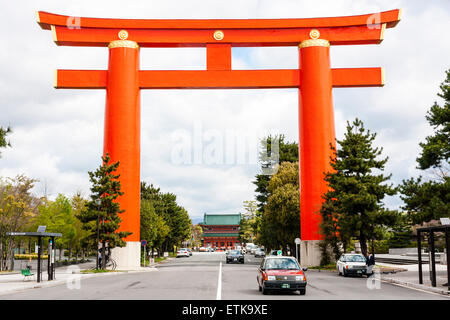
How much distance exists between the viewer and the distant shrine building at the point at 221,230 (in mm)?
167500

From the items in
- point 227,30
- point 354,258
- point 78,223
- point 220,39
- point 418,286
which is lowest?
point 418,286

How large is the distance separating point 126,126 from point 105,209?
26.3 feet

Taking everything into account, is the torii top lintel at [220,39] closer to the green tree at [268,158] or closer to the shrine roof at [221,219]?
the green tree at [268,158]

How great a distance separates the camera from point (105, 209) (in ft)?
127

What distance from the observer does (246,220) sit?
120 metres

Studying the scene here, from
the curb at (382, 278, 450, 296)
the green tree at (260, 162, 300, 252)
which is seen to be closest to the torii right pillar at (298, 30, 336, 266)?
the green tree at (260, 162, 300, 252)

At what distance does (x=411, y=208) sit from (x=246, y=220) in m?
94.0

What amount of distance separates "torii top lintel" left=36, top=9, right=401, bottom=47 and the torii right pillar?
143 cm

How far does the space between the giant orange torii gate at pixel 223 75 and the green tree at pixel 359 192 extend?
4.79 m

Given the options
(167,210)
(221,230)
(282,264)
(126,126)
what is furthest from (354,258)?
(221,230)

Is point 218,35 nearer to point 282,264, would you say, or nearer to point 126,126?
point 126,126

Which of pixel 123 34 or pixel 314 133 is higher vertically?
pixel 123 34

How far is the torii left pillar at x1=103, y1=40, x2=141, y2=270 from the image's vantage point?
4275 centimetres
